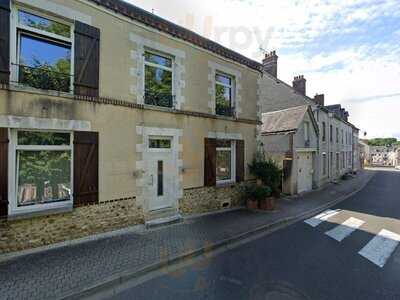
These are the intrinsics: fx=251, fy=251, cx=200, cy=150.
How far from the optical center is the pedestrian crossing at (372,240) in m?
5.61

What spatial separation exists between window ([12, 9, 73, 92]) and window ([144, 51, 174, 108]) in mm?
2121

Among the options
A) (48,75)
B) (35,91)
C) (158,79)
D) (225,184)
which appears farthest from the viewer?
(225,184)

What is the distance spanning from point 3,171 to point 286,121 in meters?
13.0

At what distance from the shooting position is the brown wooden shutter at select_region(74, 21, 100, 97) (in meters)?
5.91

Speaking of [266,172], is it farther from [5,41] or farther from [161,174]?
[5,41]

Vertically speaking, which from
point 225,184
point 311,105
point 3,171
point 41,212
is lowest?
point 41,212

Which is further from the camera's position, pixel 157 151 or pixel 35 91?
pixel 157 151

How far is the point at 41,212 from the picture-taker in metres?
5.34

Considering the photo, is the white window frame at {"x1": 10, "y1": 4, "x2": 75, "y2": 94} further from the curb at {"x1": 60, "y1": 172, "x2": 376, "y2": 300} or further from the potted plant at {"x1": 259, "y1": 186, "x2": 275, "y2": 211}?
the potted plant at {"x1": 259, "y1": 186, "x2": 275, "y2": 211}

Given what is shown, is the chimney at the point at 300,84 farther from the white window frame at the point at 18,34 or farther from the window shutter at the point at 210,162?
the white window frame at the point at 18,34

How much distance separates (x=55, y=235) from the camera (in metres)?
5.58

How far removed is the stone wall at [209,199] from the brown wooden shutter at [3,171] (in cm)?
452

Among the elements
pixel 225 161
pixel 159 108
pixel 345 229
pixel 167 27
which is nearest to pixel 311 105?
pixel 225 161

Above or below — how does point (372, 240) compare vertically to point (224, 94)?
below
